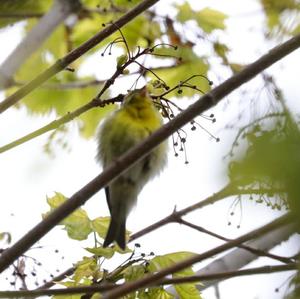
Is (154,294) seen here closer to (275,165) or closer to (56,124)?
(56,124)

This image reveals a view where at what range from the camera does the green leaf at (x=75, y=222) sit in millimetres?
2336

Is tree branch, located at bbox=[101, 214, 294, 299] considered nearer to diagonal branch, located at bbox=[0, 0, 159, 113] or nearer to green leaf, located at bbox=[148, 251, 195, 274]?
green leaf, located at bbox=[148, 251, 195, 274]

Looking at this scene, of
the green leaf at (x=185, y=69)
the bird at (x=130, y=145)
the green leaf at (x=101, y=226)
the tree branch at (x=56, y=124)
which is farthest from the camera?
the green leaf at (x=185, y=69)

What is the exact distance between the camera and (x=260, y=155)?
916 millimetres

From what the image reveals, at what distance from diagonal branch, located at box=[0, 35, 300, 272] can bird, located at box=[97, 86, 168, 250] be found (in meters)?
0.94

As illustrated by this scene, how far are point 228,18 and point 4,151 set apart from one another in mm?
1698

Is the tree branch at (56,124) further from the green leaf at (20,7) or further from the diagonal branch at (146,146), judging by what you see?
the green leaf at (20,7)

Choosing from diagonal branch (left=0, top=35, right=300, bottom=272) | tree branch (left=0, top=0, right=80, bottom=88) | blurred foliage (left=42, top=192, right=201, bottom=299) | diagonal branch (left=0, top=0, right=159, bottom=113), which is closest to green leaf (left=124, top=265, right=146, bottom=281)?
blurred foliage (left=42, top=192, right=201, bottom=299)

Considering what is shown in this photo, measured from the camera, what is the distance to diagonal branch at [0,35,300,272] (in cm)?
169

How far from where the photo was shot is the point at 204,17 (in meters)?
3.35

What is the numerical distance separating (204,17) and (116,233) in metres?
1.43

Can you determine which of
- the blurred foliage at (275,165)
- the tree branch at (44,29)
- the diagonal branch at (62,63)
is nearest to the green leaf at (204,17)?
the diagonal branch at (62,63)

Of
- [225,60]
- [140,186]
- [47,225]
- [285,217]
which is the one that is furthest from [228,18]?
[285,217]

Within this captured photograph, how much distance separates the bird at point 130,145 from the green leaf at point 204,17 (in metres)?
0.70
